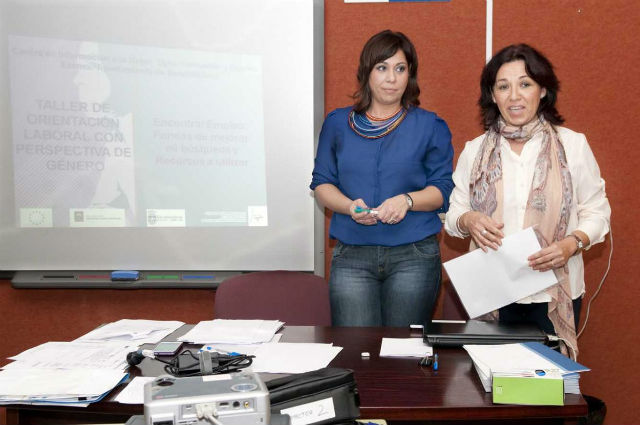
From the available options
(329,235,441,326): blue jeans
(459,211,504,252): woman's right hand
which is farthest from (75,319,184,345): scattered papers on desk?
(459,211,504,252): woman's right hand

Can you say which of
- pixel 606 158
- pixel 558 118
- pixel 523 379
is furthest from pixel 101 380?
pixel 606 158

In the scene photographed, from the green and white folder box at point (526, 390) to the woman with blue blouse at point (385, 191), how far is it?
0.79 m

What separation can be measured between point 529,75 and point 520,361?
42.8 inches

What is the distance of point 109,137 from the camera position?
115 inches

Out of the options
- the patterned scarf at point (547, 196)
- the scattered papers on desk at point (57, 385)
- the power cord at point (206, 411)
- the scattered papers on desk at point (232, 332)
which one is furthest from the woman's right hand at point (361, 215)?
the power cord at point (206, 411)

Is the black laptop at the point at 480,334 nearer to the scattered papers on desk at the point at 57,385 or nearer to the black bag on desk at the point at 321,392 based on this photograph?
the black bag on desk at the point at 321,392

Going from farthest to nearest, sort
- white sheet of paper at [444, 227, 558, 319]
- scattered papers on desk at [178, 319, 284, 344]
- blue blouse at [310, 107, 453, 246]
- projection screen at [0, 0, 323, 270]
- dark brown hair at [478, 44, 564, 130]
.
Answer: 1. projection screen at [0, 0, 323, 270]
2. blue blouse at [310, 107, 453, 246]
3. dark brown hair at [478, 44, 564, 130]
4. white sheet of paper at [444, 227, 558, 319]
5. scattered papers on desk at [178, 319, 284, 344]

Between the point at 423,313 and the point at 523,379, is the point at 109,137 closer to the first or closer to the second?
the point at 423,313

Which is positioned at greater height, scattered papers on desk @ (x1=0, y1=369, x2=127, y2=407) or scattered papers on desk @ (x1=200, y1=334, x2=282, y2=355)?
scattered papers on desk @ (x1=0, y1=369, x2=127, y2=407)

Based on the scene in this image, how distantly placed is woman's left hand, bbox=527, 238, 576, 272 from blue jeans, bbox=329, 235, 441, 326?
0.42m

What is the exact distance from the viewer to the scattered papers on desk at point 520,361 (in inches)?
50.7

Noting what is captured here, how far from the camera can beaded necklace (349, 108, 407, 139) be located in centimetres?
221

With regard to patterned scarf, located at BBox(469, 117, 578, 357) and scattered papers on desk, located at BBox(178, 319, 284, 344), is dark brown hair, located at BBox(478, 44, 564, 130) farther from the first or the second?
scattered papers on desk, located at BBox(178, 319, 284, 344)

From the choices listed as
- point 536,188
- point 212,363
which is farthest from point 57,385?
point 536,188
